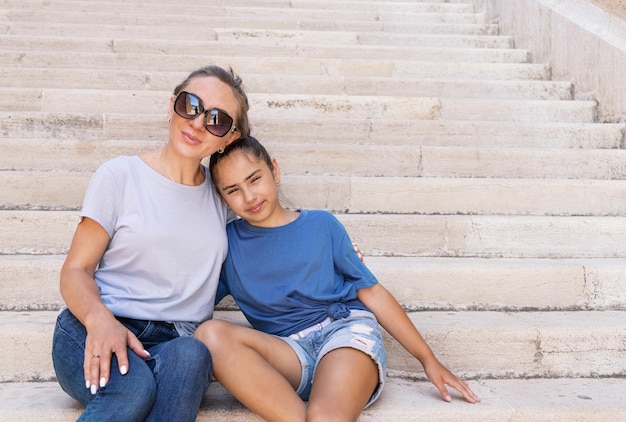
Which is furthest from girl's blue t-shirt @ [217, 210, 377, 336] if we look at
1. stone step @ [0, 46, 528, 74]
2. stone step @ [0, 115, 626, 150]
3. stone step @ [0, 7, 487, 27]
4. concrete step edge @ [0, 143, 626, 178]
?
stone step @ [0, 7, 487, 27]

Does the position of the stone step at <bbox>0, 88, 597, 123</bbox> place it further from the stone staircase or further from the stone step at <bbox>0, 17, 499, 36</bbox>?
the stone step at <bbox>0, 17, 499, 36</bbox>

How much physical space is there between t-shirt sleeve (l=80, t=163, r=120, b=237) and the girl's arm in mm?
933

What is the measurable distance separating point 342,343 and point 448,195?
159cm

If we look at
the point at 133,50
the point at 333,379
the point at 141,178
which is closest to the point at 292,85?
the point at 133,50

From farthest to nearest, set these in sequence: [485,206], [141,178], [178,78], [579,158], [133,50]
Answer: [133,50]
[178,78]
[579,158]
[485,206]
[141,178]

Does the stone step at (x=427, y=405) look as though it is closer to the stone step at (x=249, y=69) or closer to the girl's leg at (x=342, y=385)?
the girl's leg at (x=342, y=385)

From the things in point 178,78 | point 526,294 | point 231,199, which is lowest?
point 526,294

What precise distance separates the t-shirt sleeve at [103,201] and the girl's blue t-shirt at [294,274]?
0.47m

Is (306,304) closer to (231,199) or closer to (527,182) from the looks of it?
(231,199)

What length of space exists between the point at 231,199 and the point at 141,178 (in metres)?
0.33

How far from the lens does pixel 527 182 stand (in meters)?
3.79

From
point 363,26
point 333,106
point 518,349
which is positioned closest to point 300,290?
point 518,349

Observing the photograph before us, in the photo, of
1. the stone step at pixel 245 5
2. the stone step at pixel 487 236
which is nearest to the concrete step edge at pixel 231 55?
the stone step at pixel 245 5

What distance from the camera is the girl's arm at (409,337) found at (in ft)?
8.07
